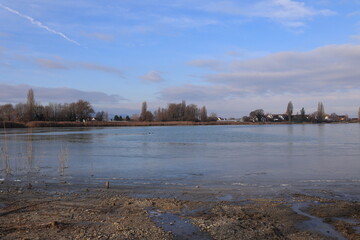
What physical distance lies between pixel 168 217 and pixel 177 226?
21.8 inches

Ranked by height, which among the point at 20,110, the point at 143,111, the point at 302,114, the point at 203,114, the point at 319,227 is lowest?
the point at 319,227

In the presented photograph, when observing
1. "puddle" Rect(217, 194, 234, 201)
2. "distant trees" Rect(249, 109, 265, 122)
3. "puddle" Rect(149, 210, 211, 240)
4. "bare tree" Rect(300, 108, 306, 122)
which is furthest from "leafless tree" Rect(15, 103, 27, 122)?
"bare tree" Rect(300, 108, 306, 122)

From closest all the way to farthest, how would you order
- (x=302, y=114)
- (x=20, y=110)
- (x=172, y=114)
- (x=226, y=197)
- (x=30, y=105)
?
(x=226, y=197) → (x=30, y=105) → (x=20, y=110) → (x=172, y=114) → (x=302, y=114)

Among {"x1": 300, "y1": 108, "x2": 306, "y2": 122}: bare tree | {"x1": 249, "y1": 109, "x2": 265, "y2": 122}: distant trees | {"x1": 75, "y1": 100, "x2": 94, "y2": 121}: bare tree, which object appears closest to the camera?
{"x1": 75, "y1": 100, "x2": 94, "y2": 121}: bare tree

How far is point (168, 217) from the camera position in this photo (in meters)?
6.04

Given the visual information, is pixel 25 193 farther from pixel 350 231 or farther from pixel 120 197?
pixel 350 231

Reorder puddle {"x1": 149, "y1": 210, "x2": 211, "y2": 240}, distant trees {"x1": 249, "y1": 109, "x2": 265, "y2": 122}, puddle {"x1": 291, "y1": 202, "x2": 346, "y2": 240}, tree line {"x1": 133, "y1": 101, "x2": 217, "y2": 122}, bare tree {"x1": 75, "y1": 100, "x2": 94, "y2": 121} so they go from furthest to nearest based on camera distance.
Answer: distant trees {"x1": 249, "y1": 109, "x2": 265, "y2": 122}
tree line {"x1": 133, "y1": 101, "x2": 217, "y2": 122}
bare tree {"x1": 75, "y1": 100, "x2": 94, "y2": 121}
puddle {"x1": 291, "y1": 202, "x2": 346, "y2": 240}
puddle {"x1": 149, "y1": 210, "x2": 211, "y2": 240}

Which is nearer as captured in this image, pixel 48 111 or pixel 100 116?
pixel 48 111

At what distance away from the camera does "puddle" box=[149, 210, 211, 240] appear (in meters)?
5.06

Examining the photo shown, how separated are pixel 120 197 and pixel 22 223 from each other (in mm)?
2392

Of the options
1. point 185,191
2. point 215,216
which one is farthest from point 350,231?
point 185,191

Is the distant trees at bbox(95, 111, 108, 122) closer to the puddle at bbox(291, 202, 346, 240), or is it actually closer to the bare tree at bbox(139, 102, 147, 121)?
the bare tree at bbox(139, 102, 147, 121)

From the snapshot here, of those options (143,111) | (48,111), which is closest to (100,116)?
(143,111)

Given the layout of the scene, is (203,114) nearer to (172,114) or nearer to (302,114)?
(172,114)
